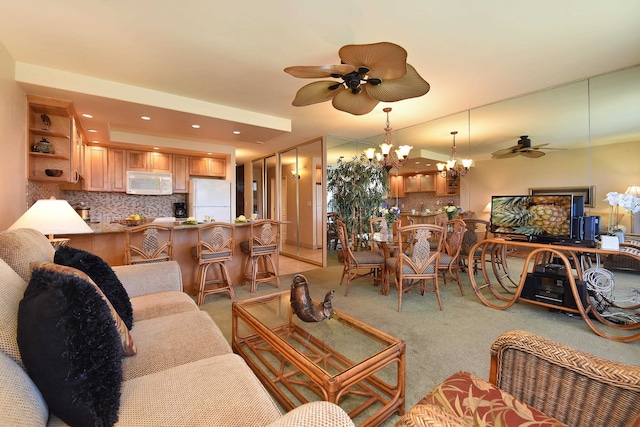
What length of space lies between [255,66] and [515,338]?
9.60 feet

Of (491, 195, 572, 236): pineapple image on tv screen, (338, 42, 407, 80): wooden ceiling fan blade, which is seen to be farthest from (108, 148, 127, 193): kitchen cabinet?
(491, 195, 572, 236): pineapple image on tv screen

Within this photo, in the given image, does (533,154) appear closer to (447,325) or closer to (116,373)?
(447,325)

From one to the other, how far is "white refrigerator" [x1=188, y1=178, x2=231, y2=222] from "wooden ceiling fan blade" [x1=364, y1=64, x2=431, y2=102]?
14.2 feet

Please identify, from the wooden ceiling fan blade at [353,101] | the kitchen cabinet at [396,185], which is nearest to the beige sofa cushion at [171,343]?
the wooden ceiling fan blade at [353,101]

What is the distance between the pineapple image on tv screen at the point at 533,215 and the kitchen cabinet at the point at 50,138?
5.12 meters

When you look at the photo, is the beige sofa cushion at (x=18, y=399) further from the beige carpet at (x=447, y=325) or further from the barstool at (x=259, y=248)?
the barstool at (x=259, y=248)

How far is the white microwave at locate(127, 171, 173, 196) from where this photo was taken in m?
5.25

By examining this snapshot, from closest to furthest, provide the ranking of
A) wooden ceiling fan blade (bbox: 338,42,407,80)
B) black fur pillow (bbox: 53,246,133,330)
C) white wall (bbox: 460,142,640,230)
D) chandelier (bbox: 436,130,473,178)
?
black fur pillow (bbox: 53,246,133,330), wooden ceiling fan blade (bbox: 338,42,407,80), white wall (bbox: 460,142,640,230), chandelier (bbox: 436,130,473,178)

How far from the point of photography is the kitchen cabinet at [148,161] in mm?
5328

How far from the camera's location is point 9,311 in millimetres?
829

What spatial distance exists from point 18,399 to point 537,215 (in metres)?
3.86

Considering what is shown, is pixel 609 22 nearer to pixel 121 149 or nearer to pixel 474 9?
pixel 474 9

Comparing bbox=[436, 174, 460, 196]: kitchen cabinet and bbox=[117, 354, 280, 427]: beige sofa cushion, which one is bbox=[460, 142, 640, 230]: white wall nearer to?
bbox=[436, 174, 460, 196]: kitchen cabinet

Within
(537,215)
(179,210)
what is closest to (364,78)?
(537,215)
